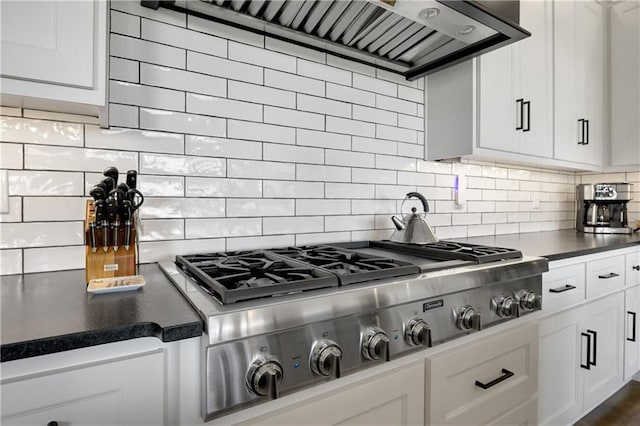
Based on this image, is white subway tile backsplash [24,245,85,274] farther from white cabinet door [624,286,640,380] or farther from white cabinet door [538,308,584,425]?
white cabinet door [624,286,640,380]

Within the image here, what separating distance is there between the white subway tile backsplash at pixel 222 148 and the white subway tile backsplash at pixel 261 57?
33cm

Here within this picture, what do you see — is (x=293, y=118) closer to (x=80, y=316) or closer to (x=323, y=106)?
(x=323, y=106)

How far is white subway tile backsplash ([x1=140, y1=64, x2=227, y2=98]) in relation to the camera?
4.14 feet

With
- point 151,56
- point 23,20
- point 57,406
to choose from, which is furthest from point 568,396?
point 23,20

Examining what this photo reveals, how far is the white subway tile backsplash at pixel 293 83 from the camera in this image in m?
1.51

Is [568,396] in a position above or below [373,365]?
below

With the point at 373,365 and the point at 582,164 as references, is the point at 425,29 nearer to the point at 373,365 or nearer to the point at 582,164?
the point at 373,365

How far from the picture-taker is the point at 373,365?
910 millimetres

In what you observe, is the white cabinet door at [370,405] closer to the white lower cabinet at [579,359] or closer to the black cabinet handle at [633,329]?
the white lower cabinet at [579,359]

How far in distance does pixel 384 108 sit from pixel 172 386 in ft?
5.14

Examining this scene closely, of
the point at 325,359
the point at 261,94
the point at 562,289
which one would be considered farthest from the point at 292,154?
the point at 562,289

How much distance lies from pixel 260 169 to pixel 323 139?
1.15 ft

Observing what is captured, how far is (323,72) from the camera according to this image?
5.41ft

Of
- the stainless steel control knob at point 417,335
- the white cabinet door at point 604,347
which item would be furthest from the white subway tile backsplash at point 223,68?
the white cabinet door at point 604,347
